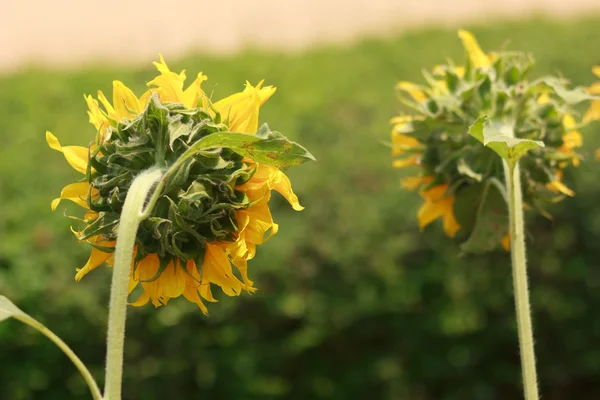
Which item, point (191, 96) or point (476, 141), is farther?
point (476, 141)

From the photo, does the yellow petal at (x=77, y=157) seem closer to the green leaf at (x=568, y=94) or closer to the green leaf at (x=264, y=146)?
the green leaf at (x=264, y=146)

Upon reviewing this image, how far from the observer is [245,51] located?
4.54m

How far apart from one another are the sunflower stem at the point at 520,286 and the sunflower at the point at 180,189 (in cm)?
23

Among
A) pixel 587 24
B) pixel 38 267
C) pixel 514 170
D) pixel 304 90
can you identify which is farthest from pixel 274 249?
pixel 587 24

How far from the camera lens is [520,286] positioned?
2.86 feet

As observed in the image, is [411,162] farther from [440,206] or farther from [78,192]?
[78,192]

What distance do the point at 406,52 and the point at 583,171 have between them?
1388mm

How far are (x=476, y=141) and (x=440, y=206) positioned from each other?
0.48ft

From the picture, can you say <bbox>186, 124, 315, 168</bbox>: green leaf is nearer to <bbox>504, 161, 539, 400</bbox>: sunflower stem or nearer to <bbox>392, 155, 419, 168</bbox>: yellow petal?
<bbox>504, 161, 539, 400</bbox>: sunflower stem

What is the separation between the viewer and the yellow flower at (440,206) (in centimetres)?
115

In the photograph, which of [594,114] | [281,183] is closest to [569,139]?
[594,114]

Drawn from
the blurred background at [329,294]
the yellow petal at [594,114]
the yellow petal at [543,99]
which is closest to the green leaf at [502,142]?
the yellow petal at [543,99]

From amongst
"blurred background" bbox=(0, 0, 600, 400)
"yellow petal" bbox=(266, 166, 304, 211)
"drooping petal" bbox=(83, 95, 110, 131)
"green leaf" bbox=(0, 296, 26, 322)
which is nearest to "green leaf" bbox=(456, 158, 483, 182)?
"yellow petal" bbox=(266, 166, 304, 211)

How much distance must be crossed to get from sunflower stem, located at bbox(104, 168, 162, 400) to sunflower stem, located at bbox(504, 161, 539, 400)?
37 centimetres
